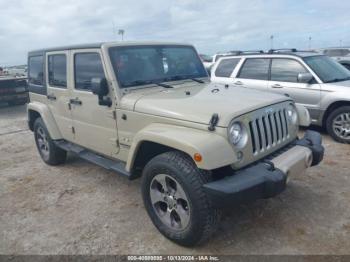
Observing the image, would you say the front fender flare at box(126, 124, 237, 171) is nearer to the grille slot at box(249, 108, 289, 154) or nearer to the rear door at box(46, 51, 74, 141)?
the grille slot at box(249, 108, 289, 154)

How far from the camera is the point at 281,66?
23.1ft

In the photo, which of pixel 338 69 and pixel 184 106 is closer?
pixel 184 106

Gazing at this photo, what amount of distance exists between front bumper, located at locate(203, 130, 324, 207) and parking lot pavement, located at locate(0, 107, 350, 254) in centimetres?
65

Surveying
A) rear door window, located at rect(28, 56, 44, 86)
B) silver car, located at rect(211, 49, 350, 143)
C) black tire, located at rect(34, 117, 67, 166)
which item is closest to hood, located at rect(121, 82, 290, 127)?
black tire, located at rect(34, 117, 67, 166)

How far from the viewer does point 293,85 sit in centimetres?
677

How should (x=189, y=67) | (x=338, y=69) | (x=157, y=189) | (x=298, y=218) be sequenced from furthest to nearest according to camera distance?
(x=338, y=69) → (x=189, y=67) → (x=298, y=218) → (x=157, y=189)

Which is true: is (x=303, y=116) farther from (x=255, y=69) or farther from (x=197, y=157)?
(x=255, y=69)

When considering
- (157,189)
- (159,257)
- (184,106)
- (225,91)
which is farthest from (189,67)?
(159,257)

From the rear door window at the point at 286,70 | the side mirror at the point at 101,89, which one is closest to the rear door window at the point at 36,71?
the side mirror at the point at 101,89

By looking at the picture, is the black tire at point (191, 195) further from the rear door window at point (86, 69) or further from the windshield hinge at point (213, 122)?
the rear door window at point (86, 69)

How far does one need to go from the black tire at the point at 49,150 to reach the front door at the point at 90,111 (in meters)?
0.93

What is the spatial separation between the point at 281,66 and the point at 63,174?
482 centimetres

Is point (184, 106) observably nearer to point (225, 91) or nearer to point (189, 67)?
point (225, 91)

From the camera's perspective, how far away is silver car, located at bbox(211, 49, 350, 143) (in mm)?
6258
